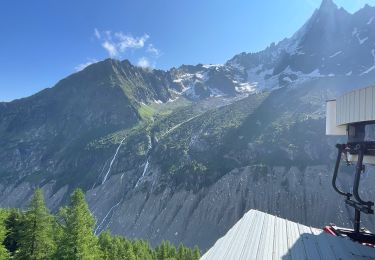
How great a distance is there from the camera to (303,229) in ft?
57.1

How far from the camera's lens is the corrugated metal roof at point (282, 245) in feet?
44.9

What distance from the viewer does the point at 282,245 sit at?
48.7 feet

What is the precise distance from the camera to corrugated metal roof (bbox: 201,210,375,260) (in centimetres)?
1370

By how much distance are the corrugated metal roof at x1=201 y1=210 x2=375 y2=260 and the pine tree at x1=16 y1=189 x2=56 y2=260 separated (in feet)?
65.3

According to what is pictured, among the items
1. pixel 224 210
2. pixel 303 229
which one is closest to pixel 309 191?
pixel 224 210

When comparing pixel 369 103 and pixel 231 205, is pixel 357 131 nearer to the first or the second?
pixel 369 103

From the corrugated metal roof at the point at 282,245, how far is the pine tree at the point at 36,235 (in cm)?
1991

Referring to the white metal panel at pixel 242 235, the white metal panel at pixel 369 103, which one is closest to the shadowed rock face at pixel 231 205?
the white metal panel at pixel 242 235

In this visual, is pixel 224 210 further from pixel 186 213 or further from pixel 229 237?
pixel 229 237

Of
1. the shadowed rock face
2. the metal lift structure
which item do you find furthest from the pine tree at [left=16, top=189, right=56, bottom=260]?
the shadowed rock face

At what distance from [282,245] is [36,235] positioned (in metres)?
23.6

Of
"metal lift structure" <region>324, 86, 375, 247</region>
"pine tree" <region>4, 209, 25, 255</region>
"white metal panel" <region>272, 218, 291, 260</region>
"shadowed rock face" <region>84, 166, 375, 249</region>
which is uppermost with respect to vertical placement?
"metal lift structure" <region>324, 86, 375, 247</region>

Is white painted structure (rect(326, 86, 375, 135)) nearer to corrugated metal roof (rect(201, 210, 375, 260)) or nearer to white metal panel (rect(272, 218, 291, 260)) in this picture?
corrugated metal roof (rect(201, 210, 375, 260))

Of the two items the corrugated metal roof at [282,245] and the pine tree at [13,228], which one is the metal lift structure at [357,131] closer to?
the corrugated metal roof at [282,245]
